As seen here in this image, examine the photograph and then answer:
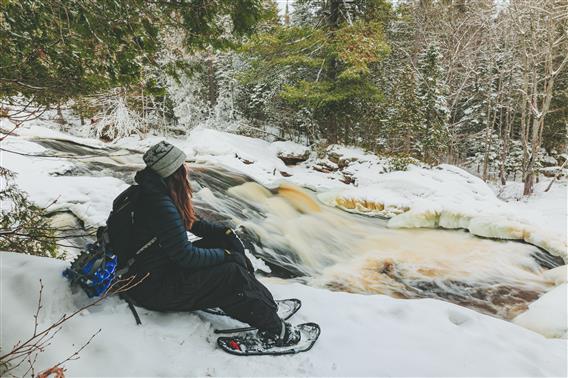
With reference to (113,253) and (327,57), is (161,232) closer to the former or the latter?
(113,253)

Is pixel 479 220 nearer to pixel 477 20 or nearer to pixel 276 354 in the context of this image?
pixel 276 354

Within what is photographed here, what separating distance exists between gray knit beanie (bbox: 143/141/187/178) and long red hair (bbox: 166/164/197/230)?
0.25 ft

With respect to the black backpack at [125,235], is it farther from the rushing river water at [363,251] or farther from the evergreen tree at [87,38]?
the rushing river water at [363,251]

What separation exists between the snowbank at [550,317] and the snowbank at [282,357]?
1.78 feet

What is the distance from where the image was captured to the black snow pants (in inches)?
101

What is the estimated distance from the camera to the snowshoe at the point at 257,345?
98.0 inches

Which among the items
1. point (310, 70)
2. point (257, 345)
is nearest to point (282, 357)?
point (257, 345)

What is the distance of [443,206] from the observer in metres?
8.55

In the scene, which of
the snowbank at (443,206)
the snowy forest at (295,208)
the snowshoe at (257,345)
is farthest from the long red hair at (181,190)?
the snowbank at (443,206)

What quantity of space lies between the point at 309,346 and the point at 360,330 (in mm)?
609

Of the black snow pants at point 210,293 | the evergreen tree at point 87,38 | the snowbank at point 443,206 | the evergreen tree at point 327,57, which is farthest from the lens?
the evergreen tree at point 327,57

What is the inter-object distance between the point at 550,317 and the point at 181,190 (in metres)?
4.06

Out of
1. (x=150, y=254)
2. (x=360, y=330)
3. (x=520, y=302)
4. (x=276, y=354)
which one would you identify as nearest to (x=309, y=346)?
(x=276, y=354)

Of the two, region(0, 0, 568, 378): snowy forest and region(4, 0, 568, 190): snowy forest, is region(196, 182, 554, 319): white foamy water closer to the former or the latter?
region(0, 0, 568, 378): snowy forest
